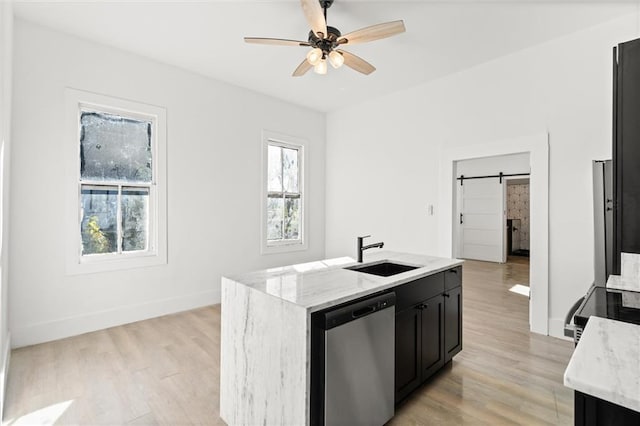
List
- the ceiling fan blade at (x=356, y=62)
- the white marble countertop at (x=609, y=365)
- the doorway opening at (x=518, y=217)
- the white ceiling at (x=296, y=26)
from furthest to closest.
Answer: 1. the doorway opening at (x=518, y=217)
2. the ceiling fan blade at (x=356, y=62)
3. the white ceiling at (x=296, y=26)
4. the white marble countertop at (x=609, y=365)

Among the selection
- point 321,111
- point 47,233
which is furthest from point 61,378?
point 321,111

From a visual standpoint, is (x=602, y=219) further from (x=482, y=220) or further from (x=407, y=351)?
(x=482, y=220)

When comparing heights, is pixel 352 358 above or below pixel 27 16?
below

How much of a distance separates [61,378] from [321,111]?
4933 mm

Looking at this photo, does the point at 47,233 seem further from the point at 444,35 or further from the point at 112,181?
the point at 444,35

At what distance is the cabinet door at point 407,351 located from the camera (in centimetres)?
194

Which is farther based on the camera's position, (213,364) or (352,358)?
(213,364)

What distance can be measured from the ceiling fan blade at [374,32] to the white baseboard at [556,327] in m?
3.15

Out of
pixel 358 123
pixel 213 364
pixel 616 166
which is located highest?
pixel 358 123

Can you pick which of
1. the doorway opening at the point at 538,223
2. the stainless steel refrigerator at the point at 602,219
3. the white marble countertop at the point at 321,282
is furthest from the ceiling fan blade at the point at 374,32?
the stainless steel refrigerator at the point at 602,219

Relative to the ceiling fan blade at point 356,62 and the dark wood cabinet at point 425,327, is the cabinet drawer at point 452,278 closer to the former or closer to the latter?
the dark wood cabinet at point 425,327

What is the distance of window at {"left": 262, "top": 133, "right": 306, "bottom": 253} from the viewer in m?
4.96

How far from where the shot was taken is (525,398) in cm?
211

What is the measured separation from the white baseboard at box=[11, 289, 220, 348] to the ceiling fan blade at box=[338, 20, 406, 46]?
345cm
